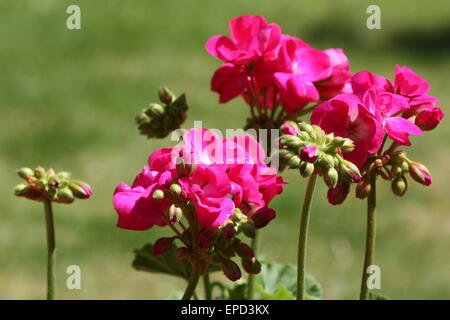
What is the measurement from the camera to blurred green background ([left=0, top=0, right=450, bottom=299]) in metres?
2.56

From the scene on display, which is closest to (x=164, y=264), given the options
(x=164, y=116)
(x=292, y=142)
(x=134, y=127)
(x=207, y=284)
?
(x=207, y=284)

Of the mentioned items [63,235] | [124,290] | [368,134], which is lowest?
[124,290]

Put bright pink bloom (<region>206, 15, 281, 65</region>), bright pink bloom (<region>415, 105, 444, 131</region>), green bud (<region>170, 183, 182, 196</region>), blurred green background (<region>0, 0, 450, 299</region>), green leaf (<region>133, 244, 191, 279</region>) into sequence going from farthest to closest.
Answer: blurred green background (<region>0, 0, 450, 299</region>) < green leaf (<region>133, 244, 191, 279</region>) < bright pink bloom (<region>206, 15, 281, 65</region>) < bright pink bloom (<region>415, 105, 444, 131</region>) < green bud (<region>170, 183, 182, 196</region>)

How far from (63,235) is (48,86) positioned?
1.27 metres

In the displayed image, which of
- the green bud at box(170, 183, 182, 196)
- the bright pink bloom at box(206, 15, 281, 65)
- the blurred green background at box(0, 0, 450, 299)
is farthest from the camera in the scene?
the blurred green background at box(0, 0, 450, 299)

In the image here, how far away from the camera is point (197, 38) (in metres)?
4.51

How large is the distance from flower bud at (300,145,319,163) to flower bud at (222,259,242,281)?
119 mm

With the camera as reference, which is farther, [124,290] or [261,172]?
[124,290]

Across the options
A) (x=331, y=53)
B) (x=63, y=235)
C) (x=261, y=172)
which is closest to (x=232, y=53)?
(x=331, y=53)

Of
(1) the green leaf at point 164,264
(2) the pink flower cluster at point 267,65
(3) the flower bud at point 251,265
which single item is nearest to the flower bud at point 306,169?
(3) the flower bud at point 251,265

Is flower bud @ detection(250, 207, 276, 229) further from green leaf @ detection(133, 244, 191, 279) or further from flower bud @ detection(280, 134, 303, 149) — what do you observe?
green leaf @ detection(133, 244, 191, 279)

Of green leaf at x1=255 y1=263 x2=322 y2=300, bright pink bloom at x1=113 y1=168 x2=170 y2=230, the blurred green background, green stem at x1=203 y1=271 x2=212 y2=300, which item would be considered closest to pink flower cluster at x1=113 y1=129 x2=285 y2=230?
bright pink bloom at x1=113 y1=168 x2=170 y2=230

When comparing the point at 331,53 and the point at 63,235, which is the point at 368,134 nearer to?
the point at 331,53

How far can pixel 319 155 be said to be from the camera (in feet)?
2.34
